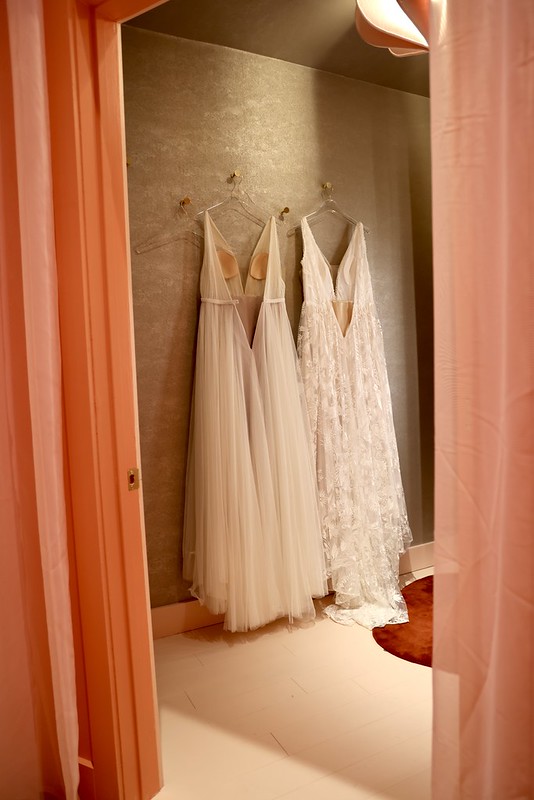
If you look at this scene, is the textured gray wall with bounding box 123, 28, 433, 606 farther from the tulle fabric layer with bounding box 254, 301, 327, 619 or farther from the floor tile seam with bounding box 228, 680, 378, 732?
the floor tile seam with bounding box 228, 680, 378, 732

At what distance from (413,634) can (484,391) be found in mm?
2016

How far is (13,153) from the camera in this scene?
53.6 inches

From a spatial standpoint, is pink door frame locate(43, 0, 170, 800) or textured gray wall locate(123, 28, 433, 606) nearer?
pink door frame locate(43, 0, 170, 800)

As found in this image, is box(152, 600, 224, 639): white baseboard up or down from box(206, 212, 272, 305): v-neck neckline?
down

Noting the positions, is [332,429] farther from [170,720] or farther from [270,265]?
[170,720]

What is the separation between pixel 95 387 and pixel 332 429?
5.08ft

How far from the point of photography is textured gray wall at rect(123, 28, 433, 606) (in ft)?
8.42

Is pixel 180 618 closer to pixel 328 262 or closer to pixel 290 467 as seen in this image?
pixel 290 467

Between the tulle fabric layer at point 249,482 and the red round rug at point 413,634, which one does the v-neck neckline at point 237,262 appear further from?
the red round rug at point 413,634

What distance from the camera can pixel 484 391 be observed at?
0.86m

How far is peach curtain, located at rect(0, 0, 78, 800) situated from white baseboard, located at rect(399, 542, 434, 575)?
7.33 feet

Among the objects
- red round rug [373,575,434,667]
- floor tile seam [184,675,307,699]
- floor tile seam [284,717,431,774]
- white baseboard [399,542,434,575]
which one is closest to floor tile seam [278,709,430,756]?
floor tile seam [284,717,431,774]

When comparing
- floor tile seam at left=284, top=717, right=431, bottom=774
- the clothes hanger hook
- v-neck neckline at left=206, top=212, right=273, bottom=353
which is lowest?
floor tile seam at left=284, top=717, right=431, bottom=774

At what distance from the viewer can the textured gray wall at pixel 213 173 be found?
2.57 m
